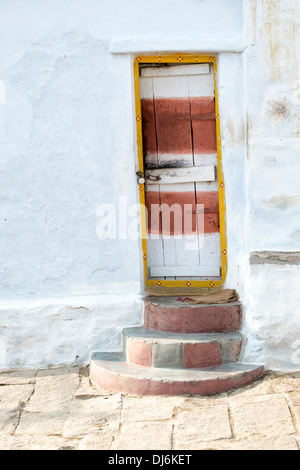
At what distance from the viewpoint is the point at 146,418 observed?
4418 mm

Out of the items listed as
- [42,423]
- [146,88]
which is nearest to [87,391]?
[42,423]

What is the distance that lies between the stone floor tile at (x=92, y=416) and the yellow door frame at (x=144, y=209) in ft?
3.62

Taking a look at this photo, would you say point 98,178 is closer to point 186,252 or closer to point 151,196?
point 151,196

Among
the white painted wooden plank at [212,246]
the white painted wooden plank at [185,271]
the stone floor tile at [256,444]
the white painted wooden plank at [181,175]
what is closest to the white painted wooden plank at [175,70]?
the white painted wooden plank at [181,175]

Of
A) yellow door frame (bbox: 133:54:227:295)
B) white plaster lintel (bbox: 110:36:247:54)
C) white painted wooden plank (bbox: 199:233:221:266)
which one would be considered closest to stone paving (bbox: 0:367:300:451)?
yellow door frame (bbox: 133:54:227:295)

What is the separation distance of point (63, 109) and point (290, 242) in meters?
2.05

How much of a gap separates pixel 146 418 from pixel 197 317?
1.02 metres

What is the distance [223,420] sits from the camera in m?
4.34

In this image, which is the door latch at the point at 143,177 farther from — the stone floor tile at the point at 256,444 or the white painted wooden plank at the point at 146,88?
the stone floor tile at the point at 256,444

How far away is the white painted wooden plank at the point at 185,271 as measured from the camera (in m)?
5.53

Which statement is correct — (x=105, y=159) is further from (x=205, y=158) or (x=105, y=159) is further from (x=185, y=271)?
(x=185, y=271)

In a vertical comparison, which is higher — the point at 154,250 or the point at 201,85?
the point at 201,85

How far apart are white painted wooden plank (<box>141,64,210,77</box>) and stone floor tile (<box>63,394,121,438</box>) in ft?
8.25

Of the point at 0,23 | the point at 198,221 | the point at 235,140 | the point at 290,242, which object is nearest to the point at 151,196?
the point at 198,221
